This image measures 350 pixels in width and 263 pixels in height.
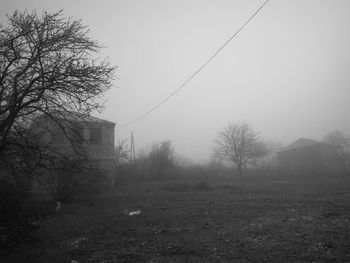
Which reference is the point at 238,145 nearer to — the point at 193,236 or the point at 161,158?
the point at 161,158

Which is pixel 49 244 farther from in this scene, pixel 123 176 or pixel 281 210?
pixel 123 176

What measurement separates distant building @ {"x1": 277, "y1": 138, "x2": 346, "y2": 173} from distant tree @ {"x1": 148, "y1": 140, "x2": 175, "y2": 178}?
1889 cm

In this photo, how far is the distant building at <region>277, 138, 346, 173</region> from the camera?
3638 centimetres

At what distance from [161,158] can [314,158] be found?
2411cm

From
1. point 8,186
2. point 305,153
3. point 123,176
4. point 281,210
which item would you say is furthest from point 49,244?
point 305,153

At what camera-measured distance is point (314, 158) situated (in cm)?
3741

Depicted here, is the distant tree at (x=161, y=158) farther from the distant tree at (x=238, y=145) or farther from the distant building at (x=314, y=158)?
the distant building at (x=314, y=158)

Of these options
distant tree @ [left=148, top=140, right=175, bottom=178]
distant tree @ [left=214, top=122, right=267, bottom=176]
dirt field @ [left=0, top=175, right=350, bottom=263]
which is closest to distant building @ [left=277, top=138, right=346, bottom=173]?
distant tree @ [left=214, top=122, right=267, bottom=176]

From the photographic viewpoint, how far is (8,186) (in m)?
9.41

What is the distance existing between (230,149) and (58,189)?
26153 millimetres

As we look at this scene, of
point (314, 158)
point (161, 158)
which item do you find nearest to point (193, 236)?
point (161, 158)

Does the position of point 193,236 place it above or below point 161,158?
below

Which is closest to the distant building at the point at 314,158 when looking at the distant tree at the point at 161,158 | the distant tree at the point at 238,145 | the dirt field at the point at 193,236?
the distant tree at the point at 238,145

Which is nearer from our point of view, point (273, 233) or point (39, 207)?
point (273, 233)
